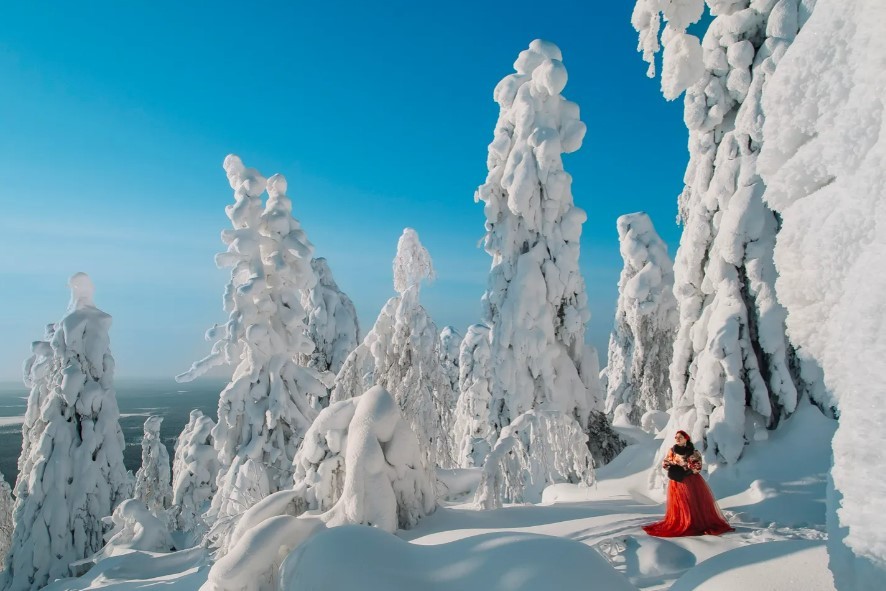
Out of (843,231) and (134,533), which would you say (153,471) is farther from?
(843,231)

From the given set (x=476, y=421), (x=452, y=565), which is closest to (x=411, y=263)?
(x=476, y=421)

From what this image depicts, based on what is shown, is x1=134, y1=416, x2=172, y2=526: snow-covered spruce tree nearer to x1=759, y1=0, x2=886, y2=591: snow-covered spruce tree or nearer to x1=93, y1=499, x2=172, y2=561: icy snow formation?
x1=93, y1=499, x2=172, y2=561: icy snow formation

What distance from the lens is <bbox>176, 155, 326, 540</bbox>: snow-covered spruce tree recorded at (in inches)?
515

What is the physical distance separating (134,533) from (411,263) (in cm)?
895

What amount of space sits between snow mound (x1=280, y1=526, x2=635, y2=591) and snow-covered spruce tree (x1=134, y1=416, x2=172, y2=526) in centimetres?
2562

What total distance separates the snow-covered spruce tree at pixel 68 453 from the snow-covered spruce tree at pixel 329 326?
777 cm

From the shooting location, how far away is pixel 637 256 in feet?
75.2

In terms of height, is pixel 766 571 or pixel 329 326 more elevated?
pixel 329 326

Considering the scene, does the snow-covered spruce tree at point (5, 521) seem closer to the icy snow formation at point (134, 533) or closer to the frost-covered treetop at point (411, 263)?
the icy snow formation at point (134, 533)

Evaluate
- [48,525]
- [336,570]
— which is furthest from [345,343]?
[336,570]

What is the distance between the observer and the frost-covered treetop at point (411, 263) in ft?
42.9

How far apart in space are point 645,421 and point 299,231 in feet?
40.3

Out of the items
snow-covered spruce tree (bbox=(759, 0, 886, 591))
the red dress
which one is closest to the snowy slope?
the red dress

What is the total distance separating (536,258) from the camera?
13969 mm
